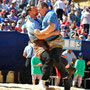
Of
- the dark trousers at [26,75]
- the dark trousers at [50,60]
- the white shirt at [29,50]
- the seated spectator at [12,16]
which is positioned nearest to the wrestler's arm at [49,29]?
the dark trousers at [50,60]

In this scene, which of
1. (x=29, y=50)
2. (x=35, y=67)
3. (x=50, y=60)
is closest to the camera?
(x=50, y=60)

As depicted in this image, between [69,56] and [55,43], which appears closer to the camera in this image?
[55,43]

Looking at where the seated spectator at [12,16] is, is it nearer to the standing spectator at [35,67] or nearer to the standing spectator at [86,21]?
the standing spectator at [86,21]

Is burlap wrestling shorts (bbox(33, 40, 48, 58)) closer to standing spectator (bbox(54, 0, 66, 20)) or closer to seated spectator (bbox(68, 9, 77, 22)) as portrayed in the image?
seated spectator (bbox(68, 9, 77, 22))

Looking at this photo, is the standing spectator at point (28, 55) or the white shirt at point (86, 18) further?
the white shirt at point (86, 18)

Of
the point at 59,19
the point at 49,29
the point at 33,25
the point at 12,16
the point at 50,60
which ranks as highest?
the point at 59,19

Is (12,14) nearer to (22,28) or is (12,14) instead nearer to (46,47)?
(22,28)

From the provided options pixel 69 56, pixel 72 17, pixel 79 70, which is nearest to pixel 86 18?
pixel 72 17

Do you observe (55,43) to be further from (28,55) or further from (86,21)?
(86,21)

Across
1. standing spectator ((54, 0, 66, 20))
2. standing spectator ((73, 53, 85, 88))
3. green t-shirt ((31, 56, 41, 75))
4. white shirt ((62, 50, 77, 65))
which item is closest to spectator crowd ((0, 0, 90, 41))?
standing spectator ((54, 0, 66, 20))

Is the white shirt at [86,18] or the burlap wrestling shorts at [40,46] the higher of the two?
the white shirt at [86,18]

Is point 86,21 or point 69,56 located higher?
point 86,21

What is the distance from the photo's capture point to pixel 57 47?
7.14 meters

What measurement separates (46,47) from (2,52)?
20.2ft
